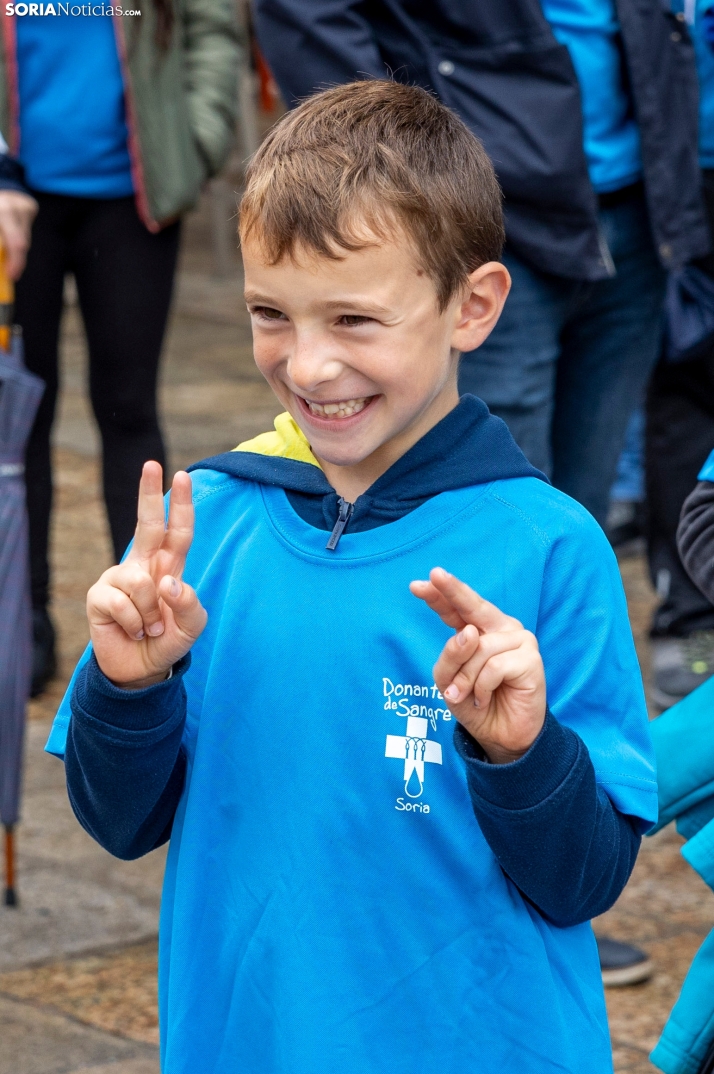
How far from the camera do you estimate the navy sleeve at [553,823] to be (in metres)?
1.42

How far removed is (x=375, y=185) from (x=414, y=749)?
1.80 ft

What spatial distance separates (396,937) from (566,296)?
5.84 feet

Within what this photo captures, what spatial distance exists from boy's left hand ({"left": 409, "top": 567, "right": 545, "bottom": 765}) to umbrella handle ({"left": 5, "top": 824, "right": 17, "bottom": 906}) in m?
1.93

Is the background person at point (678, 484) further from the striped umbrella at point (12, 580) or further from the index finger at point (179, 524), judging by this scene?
the index finger at point (179, 524)

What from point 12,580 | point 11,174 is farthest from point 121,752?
point 11,174

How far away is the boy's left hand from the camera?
1366mm

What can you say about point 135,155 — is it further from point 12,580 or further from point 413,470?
point 413,470

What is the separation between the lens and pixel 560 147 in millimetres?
2918

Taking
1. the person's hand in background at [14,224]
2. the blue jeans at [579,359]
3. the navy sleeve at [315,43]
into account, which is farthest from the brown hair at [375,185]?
the person's hand in background at [14,224]

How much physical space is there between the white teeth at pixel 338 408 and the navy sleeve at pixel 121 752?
28 cm

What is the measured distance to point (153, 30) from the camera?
3.79 meters

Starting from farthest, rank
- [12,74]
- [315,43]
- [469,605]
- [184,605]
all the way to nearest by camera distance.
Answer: [12,74] < [315,43] < [184,605] < [469,605]

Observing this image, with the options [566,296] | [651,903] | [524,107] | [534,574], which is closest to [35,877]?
[651,903]

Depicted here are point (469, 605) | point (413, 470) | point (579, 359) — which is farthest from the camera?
point (579, 359)
